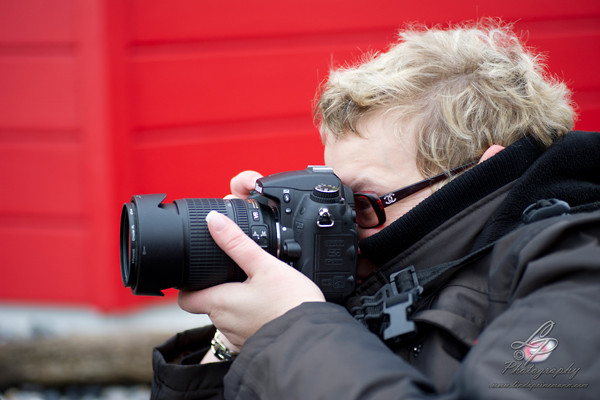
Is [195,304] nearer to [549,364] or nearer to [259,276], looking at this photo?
[259,276]

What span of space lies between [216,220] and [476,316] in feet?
1.53

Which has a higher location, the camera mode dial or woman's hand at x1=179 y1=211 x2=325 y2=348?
the camera mode dial

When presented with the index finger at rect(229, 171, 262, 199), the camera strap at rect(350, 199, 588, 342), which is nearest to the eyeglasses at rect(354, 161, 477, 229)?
the camera strap at rect(350, 199, 588, 342)

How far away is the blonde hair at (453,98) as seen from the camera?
4.11ft

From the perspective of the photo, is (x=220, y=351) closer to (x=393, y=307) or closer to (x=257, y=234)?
(x=257, y=234)

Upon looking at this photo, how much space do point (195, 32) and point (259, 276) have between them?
1559 millimetres

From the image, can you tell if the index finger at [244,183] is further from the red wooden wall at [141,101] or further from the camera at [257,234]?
the red wooden wall at [141,101]

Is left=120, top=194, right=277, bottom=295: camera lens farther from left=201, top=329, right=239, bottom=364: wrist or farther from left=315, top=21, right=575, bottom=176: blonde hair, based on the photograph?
left=315, top=21, right=575, bottom=176: blonde hair

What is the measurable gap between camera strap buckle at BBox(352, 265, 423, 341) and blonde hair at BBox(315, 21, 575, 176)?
240 millimetres

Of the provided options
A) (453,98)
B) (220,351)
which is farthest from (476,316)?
(220,351)

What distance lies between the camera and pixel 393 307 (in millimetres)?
1082

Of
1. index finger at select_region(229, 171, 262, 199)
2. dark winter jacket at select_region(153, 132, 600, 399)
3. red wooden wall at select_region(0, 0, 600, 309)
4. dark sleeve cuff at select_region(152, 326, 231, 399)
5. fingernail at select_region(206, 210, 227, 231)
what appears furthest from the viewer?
red wooden wall at select_region(0, 0, 600, 309)

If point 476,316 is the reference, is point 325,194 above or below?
above

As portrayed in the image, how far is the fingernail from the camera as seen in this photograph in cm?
116
